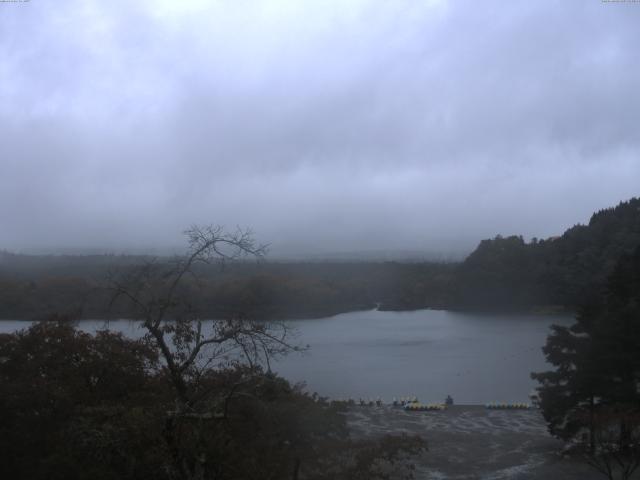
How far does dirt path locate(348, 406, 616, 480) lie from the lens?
8.51 meters

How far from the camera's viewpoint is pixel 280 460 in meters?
4.03

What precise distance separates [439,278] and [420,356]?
17.9 m

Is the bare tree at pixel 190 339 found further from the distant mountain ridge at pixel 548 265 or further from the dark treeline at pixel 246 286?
the distant mountain ridge at pixel 548 265

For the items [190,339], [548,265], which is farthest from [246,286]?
[548,265]

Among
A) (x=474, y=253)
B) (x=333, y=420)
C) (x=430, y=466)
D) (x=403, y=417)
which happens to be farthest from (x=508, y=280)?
(x=333, y=420)

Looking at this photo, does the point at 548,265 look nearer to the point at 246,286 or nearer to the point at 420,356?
the point at 420,356

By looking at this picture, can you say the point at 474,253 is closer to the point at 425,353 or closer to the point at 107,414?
the point at 425,353

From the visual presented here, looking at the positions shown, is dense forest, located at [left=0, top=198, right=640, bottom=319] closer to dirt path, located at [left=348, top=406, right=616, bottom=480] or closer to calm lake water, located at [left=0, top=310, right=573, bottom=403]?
calm lake water, located at [left=0, top=310, right=573, bottom=403]

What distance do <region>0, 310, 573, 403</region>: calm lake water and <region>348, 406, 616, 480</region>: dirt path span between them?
189cm

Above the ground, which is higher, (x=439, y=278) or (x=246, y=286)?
(x=439, y=278)

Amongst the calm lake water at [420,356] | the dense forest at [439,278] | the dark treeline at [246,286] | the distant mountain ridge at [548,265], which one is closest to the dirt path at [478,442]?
the calm lake water at [420,356]

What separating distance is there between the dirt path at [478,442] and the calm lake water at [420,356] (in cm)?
189

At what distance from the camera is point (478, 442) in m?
10.4

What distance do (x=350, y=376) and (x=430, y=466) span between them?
9025mm
